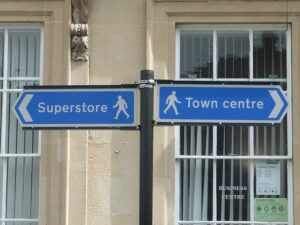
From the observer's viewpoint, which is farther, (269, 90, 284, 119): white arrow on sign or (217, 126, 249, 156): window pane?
(217, 126, 249, 156): window pane

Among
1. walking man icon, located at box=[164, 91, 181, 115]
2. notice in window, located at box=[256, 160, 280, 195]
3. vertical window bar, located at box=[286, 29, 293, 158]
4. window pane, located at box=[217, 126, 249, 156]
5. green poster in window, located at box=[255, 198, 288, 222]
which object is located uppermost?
vertical window bar, located at box=[286, 29, 293, 158]

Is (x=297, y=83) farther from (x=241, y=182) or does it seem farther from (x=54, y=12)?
(x=54, y=12)

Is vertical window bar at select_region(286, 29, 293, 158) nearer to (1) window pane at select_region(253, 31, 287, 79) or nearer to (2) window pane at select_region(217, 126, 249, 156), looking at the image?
(1) window pane at select_region(253, 31, 287, 79)

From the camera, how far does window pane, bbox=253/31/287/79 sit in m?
7.59

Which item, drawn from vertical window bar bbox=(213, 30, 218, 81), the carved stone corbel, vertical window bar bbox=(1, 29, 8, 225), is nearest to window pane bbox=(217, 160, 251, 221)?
vertical window bar bbox=(213, 30, 218, 81)

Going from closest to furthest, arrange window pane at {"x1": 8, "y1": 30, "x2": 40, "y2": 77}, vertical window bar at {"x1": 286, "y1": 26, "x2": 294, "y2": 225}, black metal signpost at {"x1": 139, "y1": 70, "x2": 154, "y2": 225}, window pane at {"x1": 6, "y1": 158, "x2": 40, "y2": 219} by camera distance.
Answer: black metal signpost at {"x1": 139, "y1": 70, "x2": 154, "y2": 225}
vertical window bar at {"x1": 286, "y1": 26, "x2": 294, "y2": 225}
window pane at {"x1": 6, "y1": 158, "x2": 40, "y2": 219}
window pane at {"x1": 8, "y1": 30, "x2": 40, "y2": 77}

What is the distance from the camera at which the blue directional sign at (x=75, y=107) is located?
420cm

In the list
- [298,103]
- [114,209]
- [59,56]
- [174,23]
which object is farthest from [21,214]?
[298,103]

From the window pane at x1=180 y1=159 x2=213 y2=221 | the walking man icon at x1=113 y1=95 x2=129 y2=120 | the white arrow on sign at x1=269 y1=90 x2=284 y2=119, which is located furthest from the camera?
the window pane at x1=180 y1=159 x2=213 y2=221

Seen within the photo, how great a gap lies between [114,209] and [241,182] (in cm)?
Result: 153

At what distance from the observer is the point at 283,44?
759 cm

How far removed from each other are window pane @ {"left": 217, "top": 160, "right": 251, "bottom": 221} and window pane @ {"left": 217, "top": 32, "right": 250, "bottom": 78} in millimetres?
1071

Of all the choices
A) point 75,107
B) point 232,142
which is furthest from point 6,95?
point 75,107

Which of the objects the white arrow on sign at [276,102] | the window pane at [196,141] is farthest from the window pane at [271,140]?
the white arrow on sign at [276,102]
